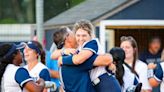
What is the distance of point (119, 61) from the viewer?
9469 mm

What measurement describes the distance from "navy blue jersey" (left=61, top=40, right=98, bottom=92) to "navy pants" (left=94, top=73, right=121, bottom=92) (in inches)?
3.5

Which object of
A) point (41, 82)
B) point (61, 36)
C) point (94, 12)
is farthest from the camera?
point (94, 12)

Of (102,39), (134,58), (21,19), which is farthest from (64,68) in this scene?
(21,19)

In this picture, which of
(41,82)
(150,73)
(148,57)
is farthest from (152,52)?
(41,82)

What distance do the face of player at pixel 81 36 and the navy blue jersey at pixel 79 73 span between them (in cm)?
9

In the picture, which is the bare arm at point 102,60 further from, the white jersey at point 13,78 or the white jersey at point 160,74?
the white jersey at point 160,74

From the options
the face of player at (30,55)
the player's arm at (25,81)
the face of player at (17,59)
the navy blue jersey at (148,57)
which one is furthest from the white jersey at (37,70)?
the navy blue jersey at (148,57)

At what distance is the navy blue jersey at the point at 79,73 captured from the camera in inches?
342

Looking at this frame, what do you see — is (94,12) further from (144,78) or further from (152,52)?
(144,78)

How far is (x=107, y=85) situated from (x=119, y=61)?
0.81 metres

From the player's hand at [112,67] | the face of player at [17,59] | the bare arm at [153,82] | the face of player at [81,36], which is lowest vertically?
the bare arm at [153,82]

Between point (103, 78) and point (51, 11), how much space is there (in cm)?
3299

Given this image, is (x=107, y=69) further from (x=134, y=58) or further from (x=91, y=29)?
(x=134, y=58)

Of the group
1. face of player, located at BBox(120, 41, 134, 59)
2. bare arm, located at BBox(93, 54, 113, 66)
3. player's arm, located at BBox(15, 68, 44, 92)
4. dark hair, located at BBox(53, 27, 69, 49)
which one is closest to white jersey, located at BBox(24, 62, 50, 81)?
dark hair, located at BBox(53, 27, 69, 49)
